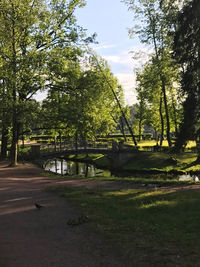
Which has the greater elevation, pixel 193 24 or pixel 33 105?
pixel 193 24

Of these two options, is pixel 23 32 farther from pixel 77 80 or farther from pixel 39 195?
pixel 39 195

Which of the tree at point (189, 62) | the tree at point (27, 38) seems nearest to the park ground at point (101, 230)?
the tree at point (189, 62)

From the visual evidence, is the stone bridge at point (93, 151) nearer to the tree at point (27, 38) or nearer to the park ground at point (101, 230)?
the tree at point (27, 38)

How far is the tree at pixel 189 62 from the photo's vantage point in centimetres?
1597

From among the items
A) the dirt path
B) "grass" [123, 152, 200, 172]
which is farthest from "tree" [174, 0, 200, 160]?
"grass" [123, 152, 200, 172]

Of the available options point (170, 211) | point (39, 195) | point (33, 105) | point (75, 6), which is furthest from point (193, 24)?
point (75, 6)

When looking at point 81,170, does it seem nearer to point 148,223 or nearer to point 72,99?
point 72,99

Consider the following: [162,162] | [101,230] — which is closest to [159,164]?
[162,162]

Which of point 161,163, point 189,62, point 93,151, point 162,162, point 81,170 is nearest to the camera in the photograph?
point 189,62

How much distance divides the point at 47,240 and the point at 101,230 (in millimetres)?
1795

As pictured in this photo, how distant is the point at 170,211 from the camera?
10359mm

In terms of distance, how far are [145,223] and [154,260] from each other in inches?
105

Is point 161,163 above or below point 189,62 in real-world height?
below

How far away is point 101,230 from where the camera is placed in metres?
8.59
